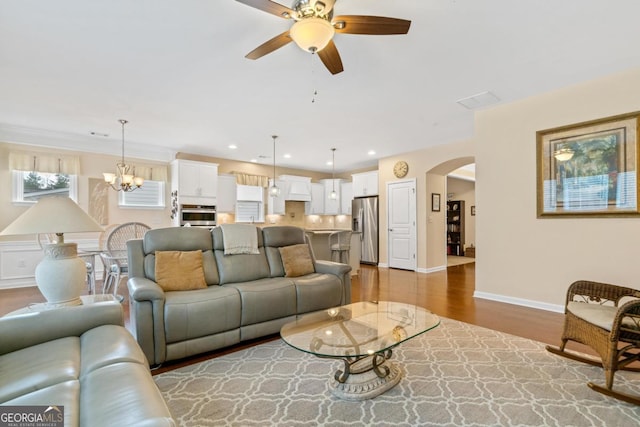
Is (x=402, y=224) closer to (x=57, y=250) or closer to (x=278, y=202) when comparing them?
(x=278, y=202)

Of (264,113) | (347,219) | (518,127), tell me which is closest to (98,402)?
(264,113)

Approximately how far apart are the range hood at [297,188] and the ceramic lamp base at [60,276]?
6185 millimetres

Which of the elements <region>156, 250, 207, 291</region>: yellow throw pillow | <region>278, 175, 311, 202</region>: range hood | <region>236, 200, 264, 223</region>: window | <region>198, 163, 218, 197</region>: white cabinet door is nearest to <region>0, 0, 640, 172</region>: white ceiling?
<region>198, 163, 218, 197</region>: white cabinet door

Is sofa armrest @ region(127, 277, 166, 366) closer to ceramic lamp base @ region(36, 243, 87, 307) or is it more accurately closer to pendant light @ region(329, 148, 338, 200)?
ceramic lamp base @ region(36, 243, 87, 307)

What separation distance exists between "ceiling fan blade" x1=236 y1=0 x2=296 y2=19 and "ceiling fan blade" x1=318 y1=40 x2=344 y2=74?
14.5 inches

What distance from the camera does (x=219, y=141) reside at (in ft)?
18.8

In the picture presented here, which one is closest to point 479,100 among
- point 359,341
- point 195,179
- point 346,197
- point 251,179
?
point 359,341

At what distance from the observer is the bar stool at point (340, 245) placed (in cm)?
541

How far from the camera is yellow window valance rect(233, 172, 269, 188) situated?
725 cm

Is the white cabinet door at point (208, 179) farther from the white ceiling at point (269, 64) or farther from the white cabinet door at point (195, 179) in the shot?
the white ceiling at point (269, 64)

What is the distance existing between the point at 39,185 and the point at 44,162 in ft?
1.40

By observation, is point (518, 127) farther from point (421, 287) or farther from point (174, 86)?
point (174, 86)

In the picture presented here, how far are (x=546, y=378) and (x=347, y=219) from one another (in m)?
6.81

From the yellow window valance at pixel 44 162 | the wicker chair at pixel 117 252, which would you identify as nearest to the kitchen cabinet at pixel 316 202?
the wicker chair at pixel 117 252
